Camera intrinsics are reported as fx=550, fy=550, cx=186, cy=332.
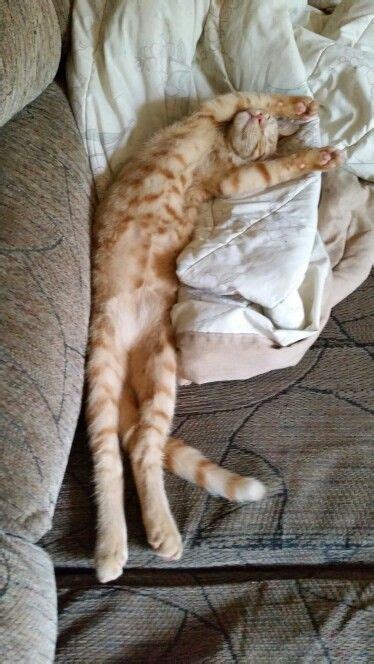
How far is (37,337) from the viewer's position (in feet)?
3.08

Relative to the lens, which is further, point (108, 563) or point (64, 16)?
point (64, 16)

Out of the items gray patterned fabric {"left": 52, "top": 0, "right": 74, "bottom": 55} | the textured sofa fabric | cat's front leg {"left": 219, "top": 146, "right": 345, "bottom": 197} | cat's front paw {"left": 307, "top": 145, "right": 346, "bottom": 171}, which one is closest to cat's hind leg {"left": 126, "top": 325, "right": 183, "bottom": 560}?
the textured sofa fabric

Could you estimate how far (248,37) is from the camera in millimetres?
1303

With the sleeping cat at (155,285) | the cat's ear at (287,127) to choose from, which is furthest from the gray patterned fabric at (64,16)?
the cat's ear at (287,127)

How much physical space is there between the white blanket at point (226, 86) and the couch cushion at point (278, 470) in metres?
0.14

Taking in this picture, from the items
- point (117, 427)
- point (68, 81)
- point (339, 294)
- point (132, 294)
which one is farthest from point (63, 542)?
point (68, 81)

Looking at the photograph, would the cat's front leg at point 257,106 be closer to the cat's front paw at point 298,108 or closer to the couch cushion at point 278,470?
the cat's front paw at point 298,108

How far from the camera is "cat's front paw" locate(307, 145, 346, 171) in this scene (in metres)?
1.23

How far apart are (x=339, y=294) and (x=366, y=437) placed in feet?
1.10

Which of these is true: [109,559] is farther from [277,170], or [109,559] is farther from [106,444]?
[277,170]

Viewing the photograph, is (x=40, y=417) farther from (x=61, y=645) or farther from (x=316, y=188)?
(x=316, y=188)

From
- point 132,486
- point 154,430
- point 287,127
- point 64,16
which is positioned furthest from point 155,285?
point 64,16

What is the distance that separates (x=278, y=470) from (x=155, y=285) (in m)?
0.49

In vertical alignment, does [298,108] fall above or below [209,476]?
above
